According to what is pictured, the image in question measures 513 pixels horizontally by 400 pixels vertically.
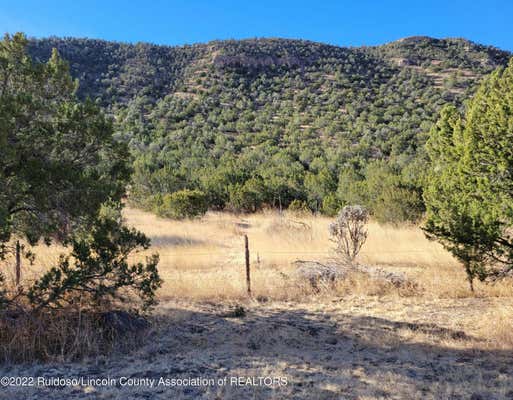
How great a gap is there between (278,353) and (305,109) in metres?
45.1

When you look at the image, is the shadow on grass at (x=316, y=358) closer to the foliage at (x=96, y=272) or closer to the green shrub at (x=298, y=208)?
the foliage at (x=96, y=272)

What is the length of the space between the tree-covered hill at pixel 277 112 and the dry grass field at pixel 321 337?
9.63m

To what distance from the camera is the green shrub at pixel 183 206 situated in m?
19.6

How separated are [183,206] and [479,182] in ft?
51.0

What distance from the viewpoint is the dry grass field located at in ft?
13.9

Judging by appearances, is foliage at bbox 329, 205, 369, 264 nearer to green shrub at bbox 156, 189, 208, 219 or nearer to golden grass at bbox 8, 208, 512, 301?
golden grass at bbox 8, 208, 512, 301

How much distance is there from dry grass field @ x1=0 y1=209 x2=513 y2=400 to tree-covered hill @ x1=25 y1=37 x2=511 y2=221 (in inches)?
379

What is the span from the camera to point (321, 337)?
609 cm

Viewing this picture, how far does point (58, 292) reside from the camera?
203 inches

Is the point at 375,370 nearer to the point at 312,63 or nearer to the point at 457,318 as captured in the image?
the point at 457,318

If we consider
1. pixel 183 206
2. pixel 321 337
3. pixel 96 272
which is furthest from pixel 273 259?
pixel 183 206

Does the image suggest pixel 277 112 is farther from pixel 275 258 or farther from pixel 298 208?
pixel 275 258

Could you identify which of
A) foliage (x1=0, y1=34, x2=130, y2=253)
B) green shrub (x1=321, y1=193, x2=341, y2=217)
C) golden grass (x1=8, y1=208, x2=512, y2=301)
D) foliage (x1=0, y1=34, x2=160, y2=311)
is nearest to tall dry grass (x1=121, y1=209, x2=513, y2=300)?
golden grass (x1=8, y1=208, x2=512, y2=301)

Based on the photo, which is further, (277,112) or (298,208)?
(277,112)
